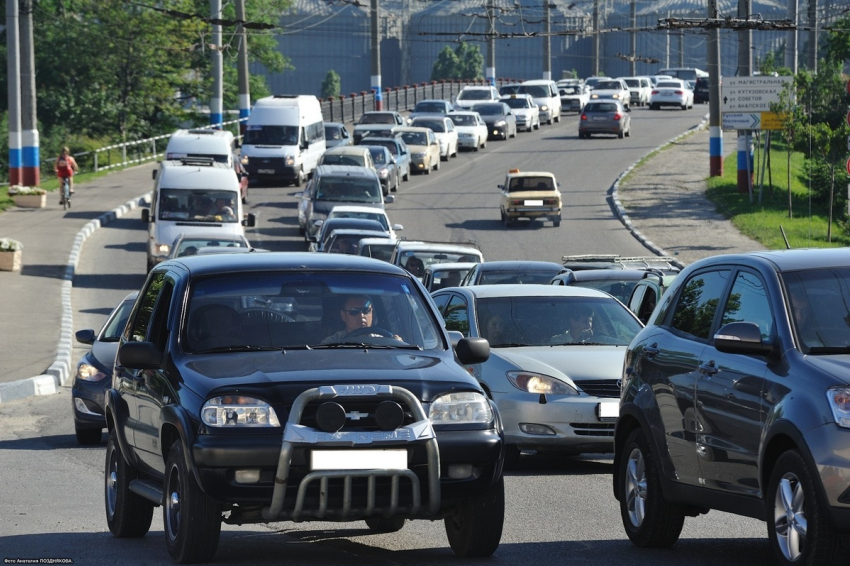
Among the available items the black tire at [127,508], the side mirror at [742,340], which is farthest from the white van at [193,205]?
the side mirror at [742,340]

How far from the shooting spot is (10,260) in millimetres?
32062

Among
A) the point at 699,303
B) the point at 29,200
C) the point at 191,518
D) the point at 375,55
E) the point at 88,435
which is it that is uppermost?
the point at 375,55

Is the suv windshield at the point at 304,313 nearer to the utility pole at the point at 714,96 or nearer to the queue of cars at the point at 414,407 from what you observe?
the queue of cars at the point at 414,407

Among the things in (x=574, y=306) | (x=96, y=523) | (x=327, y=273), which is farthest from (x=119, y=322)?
Result: (x=327, y=273)

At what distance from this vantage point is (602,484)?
38.7 ft

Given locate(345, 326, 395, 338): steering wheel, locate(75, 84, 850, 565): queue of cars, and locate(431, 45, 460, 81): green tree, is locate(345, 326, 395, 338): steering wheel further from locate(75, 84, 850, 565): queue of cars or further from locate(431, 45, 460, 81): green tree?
locate(431, 45, 460, 81): green tree

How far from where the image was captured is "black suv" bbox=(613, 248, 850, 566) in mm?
6828

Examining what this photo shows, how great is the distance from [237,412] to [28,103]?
3911 centimetres

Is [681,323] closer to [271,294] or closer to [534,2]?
[271,294]

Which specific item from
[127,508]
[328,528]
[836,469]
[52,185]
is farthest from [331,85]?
[836,469]

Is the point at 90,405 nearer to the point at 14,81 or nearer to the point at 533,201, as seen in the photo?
the point at 533,201

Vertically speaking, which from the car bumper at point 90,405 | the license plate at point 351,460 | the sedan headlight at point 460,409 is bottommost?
the car bumper at point 90,405

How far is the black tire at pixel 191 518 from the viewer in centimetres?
755

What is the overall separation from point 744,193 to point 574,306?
34.2 meters
